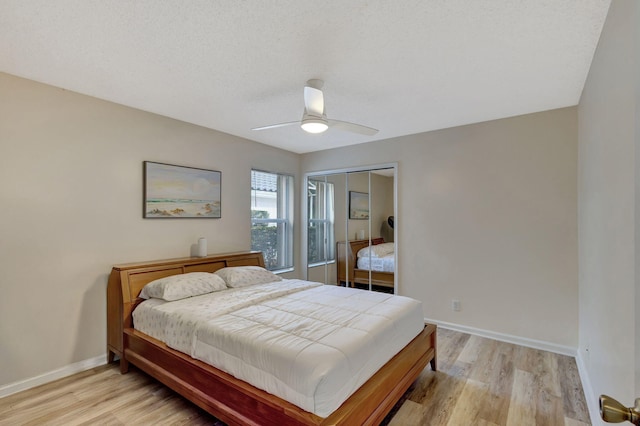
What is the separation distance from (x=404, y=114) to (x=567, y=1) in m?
1.73

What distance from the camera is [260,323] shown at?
2148 mm

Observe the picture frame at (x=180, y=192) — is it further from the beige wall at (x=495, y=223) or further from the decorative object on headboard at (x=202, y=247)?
the beige wall at (x=495, y=223)

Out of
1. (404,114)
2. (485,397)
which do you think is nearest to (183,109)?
(404,114)

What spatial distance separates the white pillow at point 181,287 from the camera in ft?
8.84

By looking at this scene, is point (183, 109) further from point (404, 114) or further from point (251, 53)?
point (404, 114)

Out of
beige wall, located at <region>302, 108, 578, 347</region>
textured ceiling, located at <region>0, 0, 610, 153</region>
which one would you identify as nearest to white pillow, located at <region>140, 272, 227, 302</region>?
textured ceiling, located at <region>0, 0, 610, 153</region>

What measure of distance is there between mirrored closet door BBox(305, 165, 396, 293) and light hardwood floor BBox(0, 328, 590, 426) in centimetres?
169

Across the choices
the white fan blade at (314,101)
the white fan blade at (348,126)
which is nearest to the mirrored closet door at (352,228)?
the white fan blade at (348,126)

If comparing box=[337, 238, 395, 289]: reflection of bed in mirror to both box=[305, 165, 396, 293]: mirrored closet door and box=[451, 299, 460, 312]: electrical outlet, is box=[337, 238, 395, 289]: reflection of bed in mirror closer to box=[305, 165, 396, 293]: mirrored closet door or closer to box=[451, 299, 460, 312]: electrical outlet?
box=[305, 165, 396, 293]: mirrored closet door

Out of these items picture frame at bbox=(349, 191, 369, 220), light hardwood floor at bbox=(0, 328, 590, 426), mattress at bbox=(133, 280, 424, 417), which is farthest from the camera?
picture frame at bbox=(349, 191, 369, 220)

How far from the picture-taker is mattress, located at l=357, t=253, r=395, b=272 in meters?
4.19

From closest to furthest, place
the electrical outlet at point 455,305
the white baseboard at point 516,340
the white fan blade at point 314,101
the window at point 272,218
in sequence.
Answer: the white fan blade at point 314,101 → the white baseboard at point 516,340 → the electrical outlet at point 455,305 → the window at point 272,218

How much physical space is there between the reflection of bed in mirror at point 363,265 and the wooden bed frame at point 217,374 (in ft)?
4.89

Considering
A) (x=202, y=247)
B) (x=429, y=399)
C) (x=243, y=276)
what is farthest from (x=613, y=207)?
(x=202, y=247)
